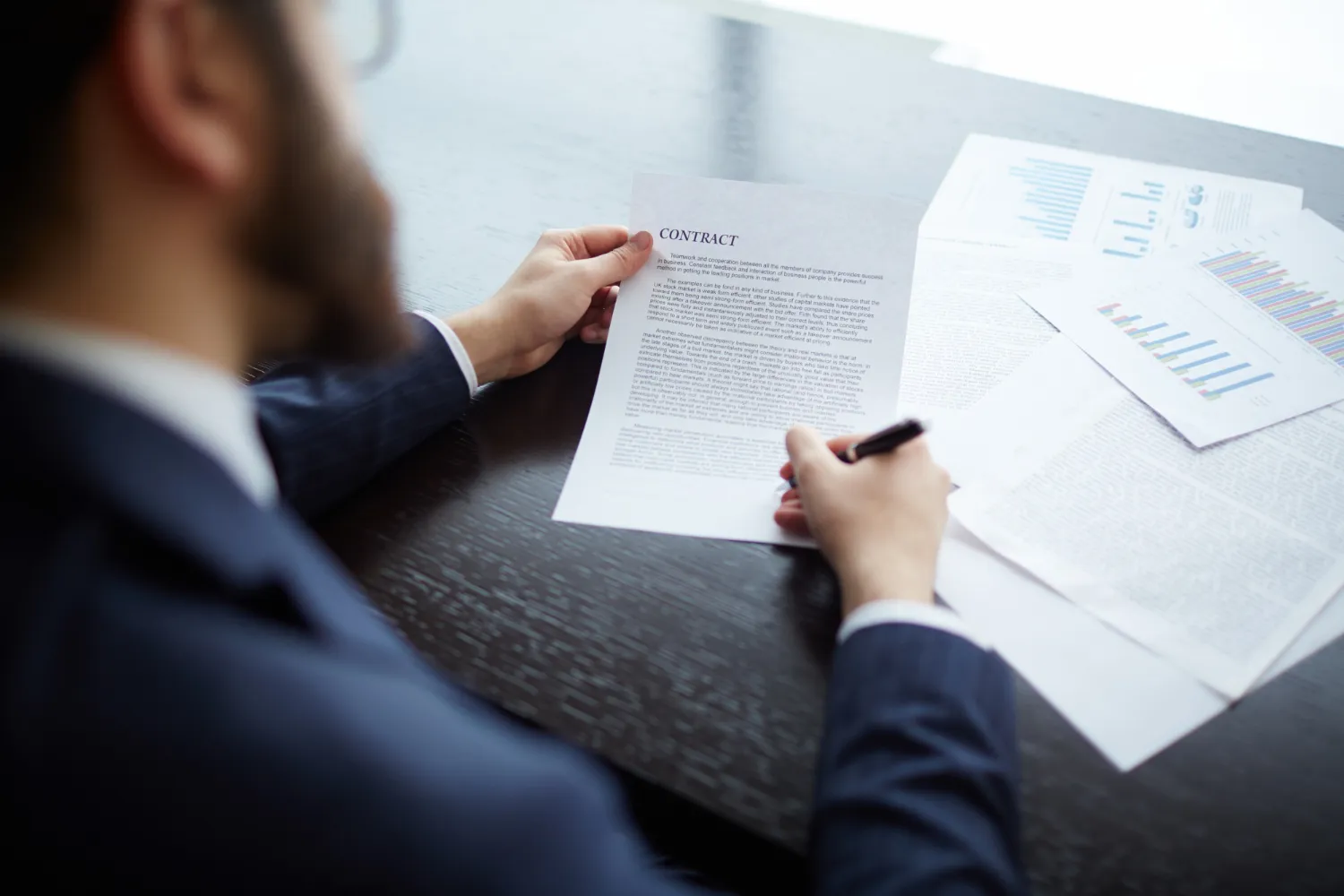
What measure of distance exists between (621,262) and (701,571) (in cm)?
31

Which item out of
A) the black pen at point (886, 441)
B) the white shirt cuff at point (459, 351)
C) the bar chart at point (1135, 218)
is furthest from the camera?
the bar chart at point (1135, 218)

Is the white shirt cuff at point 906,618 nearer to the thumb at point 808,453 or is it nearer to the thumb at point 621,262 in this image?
the thumb at point 808,453

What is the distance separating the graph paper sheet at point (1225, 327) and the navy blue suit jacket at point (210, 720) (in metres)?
0.51

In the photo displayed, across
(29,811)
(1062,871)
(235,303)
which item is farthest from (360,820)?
(1062,871)

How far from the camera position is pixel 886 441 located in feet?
2.29

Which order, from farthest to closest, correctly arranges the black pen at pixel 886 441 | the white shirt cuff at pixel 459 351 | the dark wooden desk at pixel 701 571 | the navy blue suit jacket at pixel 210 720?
the white shirt cuff at pixel 459 351 → the black pen at pixel 886 441 → the dark wooden desk at pixel 701 571 → the navy blue suit jacket at pixel 210 720

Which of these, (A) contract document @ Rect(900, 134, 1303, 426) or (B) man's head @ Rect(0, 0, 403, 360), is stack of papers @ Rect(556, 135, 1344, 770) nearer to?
(A) contract document @ Rect(900, 134, 1303, 426)

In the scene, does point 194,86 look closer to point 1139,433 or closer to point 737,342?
point 737,342

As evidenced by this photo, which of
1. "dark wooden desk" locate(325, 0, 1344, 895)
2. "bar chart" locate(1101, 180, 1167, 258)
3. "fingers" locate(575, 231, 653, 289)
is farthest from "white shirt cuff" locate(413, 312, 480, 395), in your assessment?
"bar chart" locate(1101, 180, 1167, 258)

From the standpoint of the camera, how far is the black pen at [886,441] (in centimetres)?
69

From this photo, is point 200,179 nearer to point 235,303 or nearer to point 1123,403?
point 235,303

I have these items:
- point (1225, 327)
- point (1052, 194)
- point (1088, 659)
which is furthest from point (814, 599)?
point (1052, 194)

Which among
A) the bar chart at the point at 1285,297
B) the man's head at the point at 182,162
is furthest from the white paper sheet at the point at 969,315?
the man's head at the point at 182,162

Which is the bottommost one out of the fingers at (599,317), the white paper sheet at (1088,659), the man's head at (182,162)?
the white paper sheet at (1088,659)
